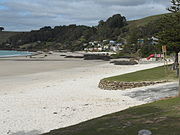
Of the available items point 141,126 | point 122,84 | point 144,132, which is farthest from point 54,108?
point 144,132

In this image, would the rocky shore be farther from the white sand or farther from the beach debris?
the beach debris

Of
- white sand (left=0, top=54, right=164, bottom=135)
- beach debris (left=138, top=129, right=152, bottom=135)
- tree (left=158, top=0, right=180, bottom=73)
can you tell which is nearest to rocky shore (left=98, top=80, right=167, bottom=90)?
white sand (left=0, top=54, right=164, bottom=135)

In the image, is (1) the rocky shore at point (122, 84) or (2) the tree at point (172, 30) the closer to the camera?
(1) the rocky shore at point (122, 84)

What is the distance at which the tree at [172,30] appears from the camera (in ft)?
72.2

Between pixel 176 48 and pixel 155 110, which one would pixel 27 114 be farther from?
pixel 176 48

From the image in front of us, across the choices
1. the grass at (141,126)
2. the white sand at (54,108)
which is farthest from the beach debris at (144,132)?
the white sand at (54,108)

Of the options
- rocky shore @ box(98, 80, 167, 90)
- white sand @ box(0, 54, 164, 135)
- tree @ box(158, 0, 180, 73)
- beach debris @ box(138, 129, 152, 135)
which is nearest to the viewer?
beach debris @ box(138, 129, 152, 135)

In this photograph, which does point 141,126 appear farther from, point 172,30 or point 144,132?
point 172,30

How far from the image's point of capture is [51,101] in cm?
1295

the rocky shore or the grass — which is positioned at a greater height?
the grass

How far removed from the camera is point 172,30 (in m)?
22.0

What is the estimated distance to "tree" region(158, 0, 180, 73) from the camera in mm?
22000

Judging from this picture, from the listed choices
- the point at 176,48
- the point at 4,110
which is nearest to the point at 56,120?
the point at 4,110

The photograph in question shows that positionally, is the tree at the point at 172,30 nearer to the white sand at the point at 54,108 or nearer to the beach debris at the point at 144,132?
the white sand at the point at 54,108
